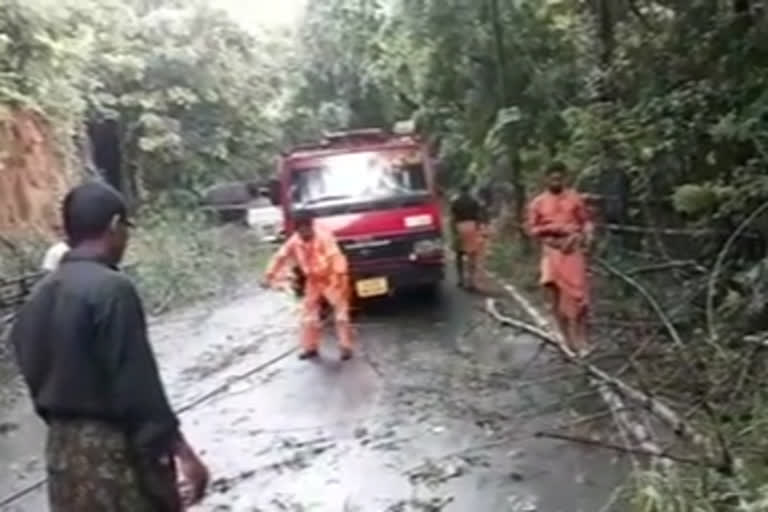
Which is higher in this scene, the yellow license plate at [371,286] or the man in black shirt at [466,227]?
the man in black shirt at [466,227]

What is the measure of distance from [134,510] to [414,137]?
51.0 ft

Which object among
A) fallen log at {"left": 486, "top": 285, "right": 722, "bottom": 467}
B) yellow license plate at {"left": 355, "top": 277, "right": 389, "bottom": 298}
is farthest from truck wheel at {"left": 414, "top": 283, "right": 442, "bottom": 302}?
fallen log at {"left": 486, "top": 285, "right": 722, "bottom": 467}

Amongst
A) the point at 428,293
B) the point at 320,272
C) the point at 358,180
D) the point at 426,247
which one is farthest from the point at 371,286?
the point at 320,272

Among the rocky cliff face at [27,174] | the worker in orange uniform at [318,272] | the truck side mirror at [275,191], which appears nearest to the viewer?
the worker in orange uniform at [318,272]

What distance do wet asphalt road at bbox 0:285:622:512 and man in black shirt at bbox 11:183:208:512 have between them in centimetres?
377

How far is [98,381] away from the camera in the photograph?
4418mm

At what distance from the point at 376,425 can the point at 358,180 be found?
812 centimetres

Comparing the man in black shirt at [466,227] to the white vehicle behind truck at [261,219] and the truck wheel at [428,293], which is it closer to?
the truck wheel at [428,293]

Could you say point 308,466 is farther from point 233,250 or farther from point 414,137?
point 233,250

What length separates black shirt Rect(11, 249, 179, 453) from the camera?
171 inches

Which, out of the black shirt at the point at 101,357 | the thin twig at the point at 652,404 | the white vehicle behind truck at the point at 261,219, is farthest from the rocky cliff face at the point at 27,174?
the black shirt at the point at 101,357

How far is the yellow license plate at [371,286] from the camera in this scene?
58.8ft

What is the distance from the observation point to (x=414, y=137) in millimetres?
19891

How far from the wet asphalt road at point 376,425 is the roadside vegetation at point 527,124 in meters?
0.81
